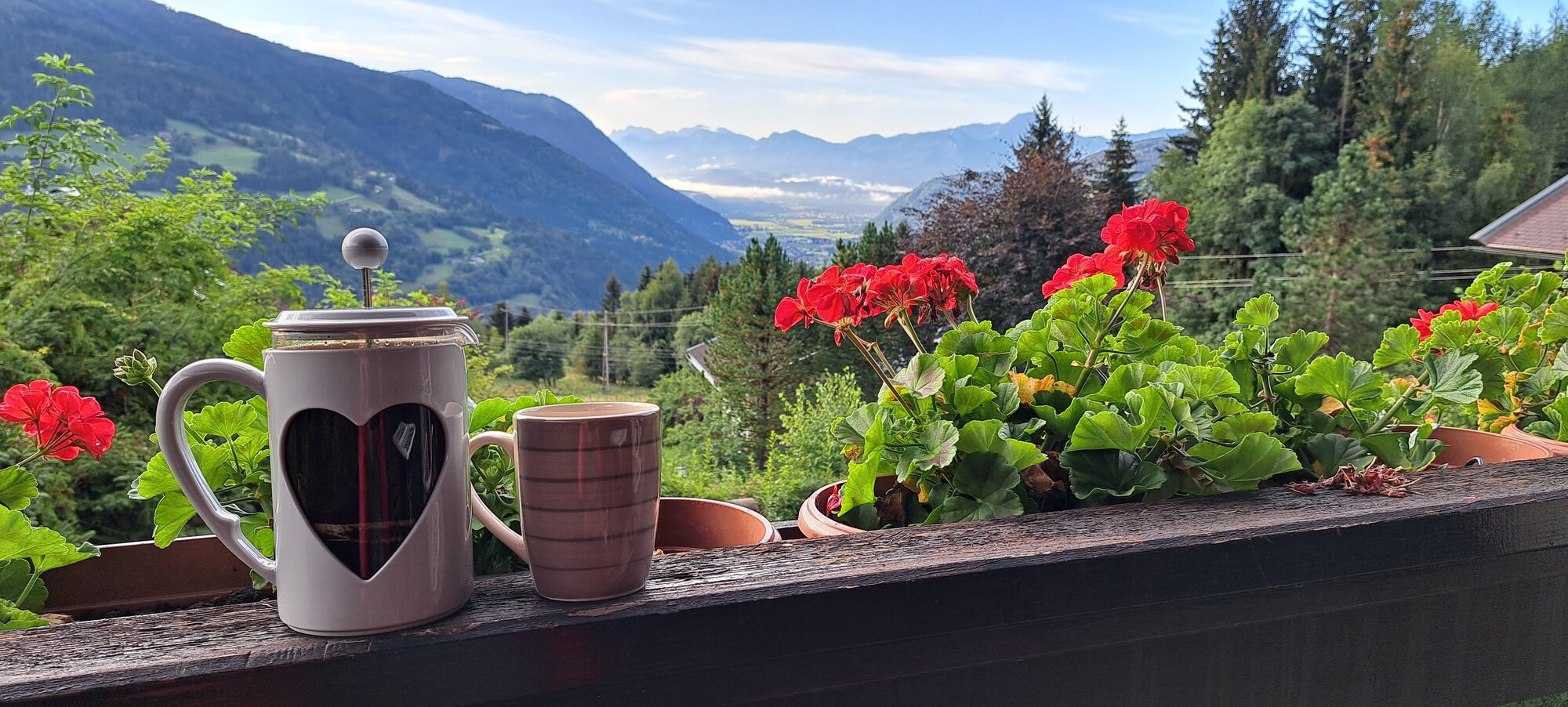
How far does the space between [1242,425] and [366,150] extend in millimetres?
48766

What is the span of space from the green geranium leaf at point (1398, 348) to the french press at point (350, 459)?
29.4 inches

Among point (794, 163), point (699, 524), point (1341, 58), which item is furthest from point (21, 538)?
point (794, 163)

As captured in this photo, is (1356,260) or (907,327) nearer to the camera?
(907,327)

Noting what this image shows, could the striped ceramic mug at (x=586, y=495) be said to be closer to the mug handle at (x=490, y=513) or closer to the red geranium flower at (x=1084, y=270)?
the mug handle at (x=490, y=513)

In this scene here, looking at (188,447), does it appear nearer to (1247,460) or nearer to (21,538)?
(21,538)

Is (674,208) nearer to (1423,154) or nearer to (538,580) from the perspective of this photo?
(1423,154)

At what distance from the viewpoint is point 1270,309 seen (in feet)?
2.16

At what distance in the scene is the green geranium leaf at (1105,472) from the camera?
560mm

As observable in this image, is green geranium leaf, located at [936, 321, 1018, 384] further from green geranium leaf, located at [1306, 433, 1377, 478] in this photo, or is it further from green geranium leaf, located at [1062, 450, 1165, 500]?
green geranium leaf, located at [1306, 433, 1377, 478]

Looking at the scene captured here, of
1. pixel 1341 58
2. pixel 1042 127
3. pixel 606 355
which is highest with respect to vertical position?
pixel 1341 58

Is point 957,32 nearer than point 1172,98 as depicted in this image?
No

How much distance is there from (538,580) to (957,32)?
1055 inches

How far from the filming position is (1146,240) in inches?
24.0

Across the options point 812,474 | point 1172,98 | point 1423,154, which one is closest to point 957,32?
point 1172,98
